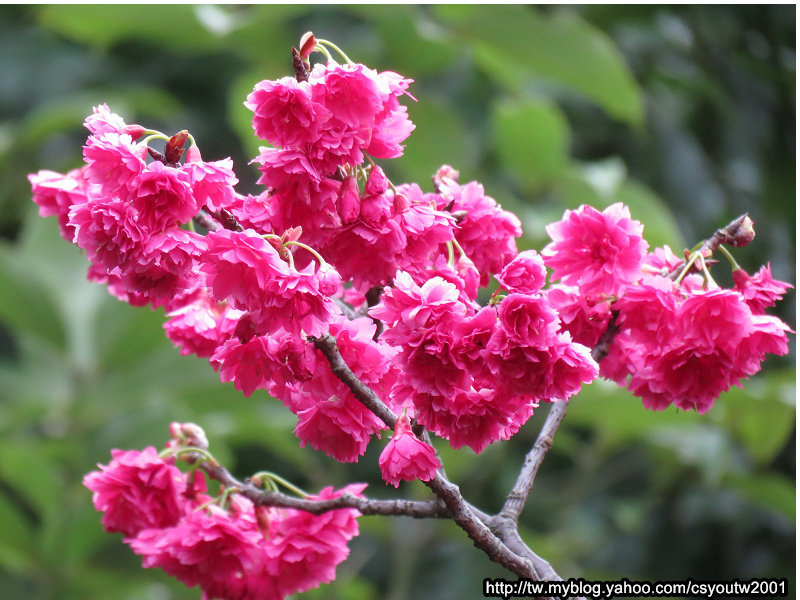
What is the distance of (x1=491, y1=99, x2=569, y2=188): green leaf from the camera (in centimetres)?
237

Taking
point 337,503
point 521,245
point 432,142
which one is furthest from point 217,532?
point 432,142

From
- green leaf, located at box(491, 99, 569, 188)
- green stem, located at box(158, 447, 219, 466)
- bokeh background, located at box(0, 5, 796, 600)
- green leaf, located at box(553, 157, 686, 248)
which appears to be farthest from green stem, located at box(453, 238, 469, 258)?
green leaf, located at box(491, 99, 569, 188)

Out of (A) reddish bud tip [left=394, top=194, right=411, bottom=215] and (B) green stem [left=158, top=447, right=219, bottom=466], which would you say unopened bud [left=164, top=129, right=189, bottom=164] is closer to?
(A) reddish bud tip [left=394, top=194, right=411, bottom=215]

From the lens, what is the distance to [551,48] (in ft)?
8.18

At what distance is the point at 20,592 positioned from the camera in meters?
2.33

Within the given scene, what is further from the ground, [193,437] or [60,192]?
[60,192]

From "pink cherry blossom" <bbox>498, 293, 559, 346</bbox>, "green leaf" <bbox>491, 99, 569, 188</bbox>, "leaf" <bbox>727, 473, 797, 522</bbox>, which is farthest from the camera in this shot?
"green leaf" <bbox>491, 99, 569, 188</bbox>

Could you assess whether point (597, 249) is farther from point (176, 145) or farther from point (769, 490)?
point (769, 490)

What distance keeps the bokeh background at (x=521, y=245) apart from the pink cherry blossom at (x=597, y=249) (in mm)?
1212

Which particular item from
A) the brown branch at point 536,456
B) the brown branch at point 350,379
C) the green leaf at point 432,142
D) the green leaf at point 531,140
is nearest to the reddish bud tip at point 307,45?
the brown branch at point 350,379

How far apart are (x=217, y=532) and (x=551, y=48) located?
1910mm

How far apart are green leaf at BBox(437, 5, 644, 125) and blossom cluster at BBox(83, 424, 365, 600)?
180 cm

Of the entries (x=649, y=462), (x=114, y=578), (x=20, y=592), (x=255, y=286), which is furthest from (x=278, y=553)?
(x=649, y=462)

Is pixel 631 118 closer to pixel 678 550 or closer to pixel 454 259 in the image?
pixel 678 550
